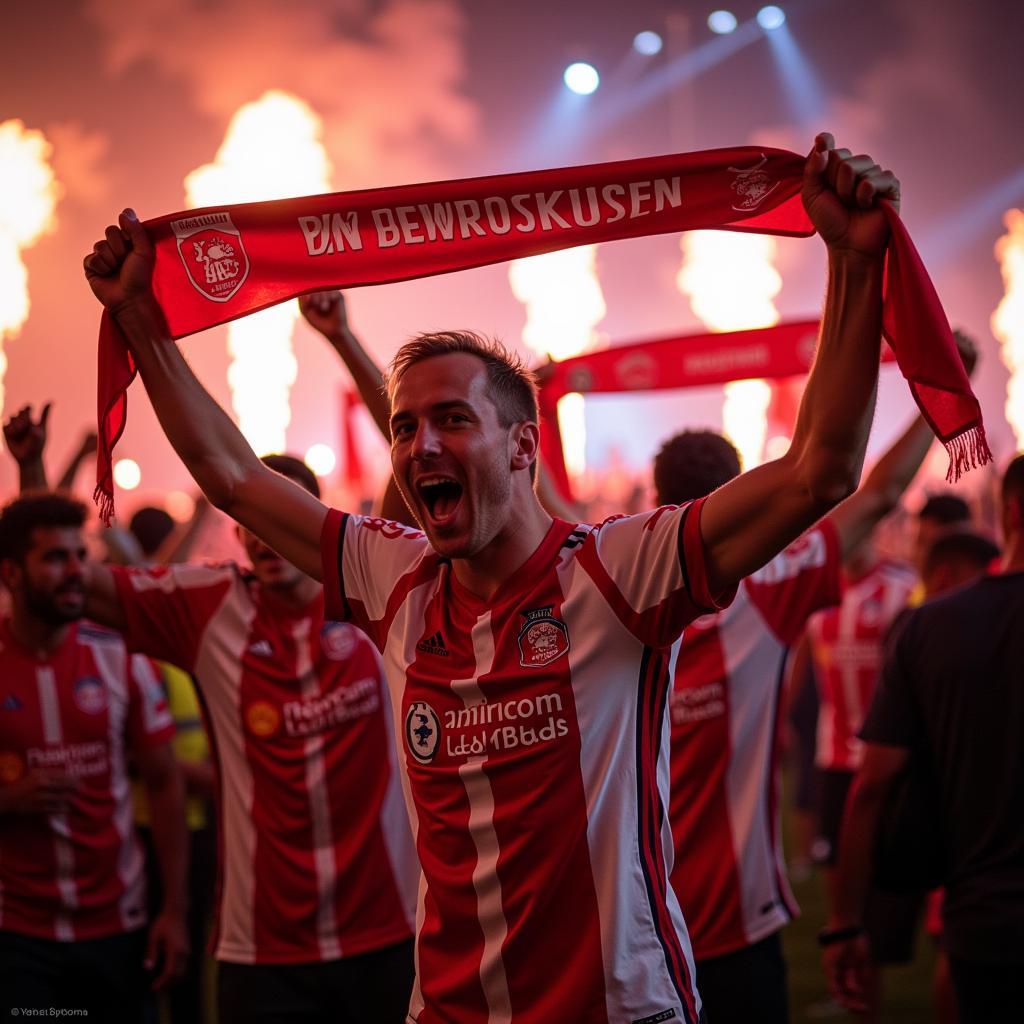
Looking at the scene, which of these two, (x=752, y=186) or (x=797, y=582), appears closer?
(x=752, y=186)

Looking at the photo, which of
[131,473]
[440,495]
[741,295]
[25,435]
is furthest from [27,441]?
[741,295]

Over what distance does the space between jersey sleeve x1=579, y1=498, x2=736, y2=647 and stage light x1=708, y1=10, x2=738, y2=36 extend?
2377cm

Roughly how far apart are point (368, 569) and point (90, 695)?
6.99 feet

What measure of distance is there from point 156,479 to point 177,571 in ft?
66.7

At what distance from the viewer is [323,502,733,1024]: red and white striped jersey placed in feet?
7.78

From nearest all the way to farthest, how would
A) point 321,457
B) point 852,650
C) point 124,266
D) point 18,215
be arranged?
1. point 124,266
2. point 852,650
3. point 18,215
4. point 321,457

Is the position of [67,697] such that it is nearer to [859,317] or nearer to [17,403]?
[859,317]

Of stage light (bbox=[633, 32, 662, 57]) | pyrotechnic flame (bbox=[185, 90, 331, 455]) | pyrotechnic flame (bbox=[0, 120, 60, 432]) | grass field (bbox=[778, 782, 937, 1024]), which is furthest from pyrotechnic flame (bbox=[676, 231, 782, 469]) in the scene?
grass field (bbox=[778, 782, 937, 1024])

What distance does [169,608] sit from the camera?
389 centimetres

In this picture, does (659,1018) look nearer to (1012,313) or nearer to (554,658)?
(554,658)

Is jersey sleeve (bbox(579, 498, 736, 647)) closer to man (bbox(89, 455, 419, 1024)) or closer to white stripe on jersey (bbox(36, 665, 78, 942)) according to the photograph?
man (bbox(89, 455, 419, 1024))

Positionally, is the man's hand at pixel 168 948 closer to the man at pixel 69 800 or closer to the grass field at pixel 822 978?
the man at pixel 69 800

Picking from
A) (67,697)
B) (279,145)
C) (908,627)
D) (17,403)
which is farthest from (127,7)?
(908,627)

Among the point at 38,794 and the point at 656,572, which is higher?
the point at 656,572
